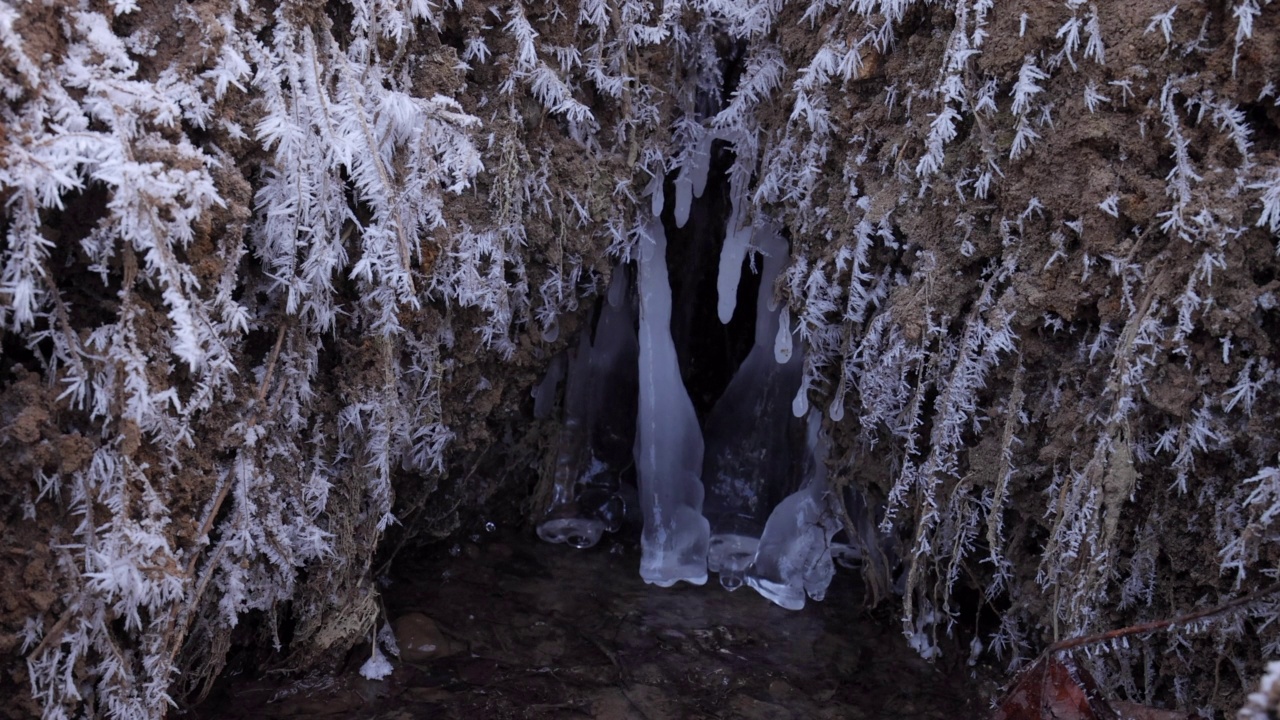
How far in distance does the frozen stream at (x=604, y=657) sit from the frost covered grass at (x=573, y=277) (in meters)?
0.16

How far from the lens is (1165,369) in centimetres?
178

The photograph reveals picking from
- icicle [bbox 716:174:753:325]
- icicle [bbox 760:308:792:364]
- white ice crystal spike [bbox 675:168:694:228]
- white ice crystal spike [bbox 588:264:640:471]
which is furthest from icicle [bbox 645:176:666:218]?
icicle [bbox 760:308:792:364]

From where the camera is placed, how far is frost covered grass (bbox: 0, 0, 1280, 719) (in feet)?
5.20

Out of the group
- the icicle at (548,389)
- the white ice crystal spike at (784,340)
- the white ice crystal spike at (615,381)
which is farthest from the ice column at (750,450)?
the icicle at (548,389)

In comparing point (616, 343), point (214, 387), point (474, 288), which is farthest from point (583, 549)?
point (214, 387)

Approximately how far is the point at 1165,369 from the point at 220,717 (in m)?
2.13

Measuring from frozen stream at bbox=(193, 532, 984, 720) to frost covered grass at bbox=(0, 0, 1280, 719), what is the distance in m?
0.16

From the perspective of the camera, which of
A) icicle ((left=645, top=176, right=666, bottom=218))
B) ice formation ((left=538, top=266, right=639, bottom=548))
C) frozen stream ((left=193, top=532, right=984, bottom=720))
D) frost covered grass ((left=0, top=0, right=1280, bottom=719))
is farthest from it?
ice formation ((left=538, top=266, right=639, bottom=548))

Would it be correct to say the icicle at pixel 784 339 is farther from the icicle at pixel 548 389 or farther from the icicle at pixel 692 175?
the icicle at pixel 548 389

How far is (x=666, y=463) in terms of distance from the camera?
307 centimetres

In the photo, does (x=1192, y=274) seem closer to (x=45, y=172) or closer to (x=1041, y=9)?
(x=1041, y=9)

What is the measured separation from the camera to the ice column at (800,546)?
9.34 feet

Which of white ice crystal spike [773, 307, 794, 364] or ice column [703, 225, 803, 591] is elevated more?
white ice crystal spike [773, 307, 794, 364]

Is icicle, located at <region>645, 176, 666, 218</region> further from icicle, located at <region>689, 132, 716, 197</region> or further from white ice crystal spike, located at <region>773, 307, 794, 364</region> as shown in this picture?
white ice crystal spike, located at <region>773, 307, 794, 364</region>
